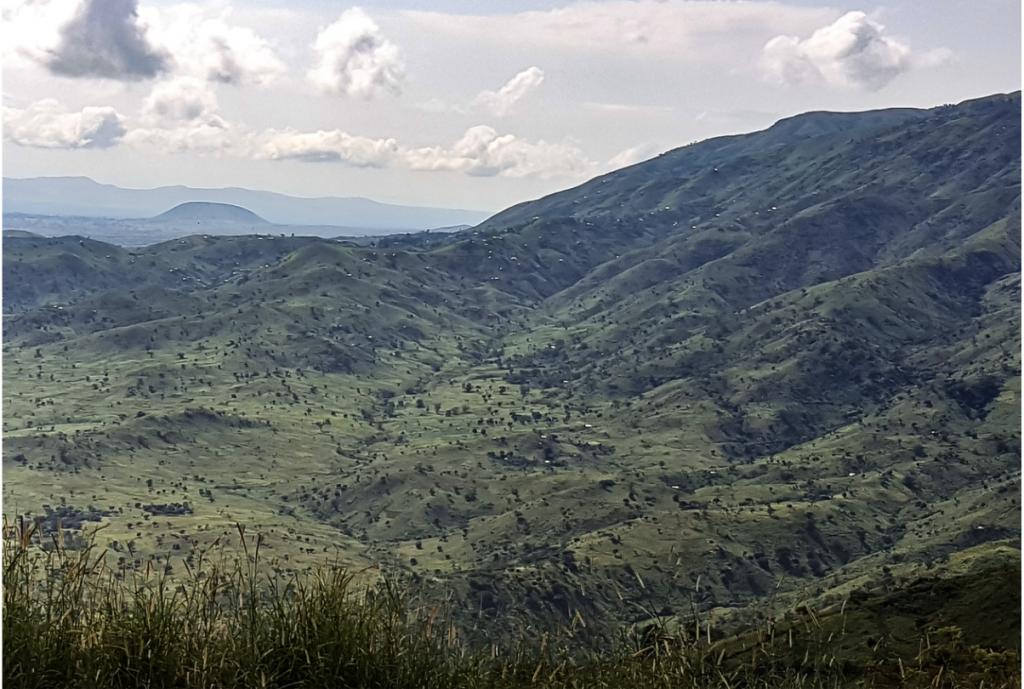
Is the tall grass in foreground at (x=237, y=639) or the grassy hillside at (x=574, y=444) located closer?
the tall grass in foreground at (x=237, y=639)

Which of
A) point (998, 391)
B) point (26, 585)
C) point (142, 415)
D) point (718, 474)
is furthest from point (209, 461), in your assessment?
point (26, 585)

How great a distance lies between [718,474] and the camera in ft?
407

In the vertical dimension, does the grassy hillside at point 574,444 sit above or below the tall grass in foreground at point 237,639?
below

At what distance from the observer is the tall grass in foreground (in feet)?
14.6

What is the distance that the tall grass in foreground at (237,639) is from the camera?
4.44 metres

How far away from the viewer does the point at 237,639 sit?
15.2 ft

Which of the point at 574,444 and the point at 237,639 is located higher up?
the point at 237,639

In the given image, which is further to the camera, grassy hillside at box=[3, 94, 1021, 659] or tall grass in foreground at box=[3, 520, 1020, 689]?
grassy hillside at box=[3, 94, 1021, 659]

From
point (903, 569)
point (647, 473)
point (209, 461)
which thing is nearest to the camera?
point (903, 569)

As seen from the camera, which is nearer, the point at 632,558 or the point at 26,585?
the point at 26,585

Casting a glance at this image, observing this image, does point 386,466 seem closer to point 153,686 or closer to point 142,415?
point 142,415

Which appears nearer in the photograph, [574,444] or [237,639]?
[237,639]

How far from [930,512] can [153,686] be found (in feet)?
364

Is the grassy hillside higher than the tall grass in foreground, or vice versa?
the tall grass in foreground
